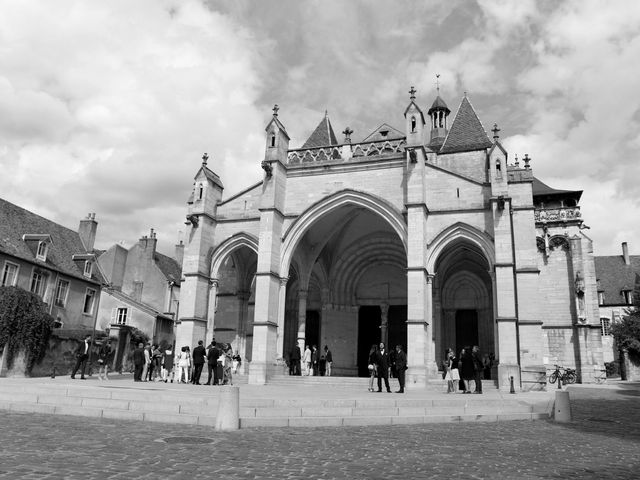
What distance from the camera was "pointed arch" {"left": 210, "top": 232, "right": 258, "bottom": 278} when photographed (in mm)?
21172

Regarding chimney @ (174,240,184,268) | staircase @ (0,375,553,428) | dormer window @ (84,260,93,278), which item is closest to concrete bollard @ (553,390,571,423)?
staircase @ (0,375,553,428)

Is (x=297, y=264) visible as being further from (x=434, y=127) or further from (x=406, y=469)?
(x=434, y=127)

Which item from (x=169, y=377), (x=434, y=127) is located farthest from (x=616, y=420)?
(x=434, y=127)

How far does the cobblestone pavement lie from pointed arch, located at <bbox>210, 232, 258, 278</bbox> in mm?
12836

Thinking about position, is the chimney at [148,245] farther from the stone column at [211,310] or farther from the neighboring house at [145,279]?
the stone column at [211,310]

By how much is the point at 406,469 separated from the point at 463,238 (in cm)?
1463

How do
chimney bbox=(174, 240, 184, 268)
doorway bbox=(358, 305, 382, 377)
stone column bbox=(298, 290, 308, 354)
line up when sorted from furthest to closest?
1. chimney bbox=(174, 240, 184, 268)
2. doorway bbox=(358, 305, 382, 377)
3. stone column bbox=(298, 290, 308, 354)

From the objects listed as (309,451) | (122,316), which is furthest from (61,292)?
(309,451)

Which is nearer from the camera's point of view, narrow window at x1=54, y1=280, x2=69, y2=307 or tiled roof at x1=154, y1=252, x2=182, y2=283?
narrow window at x1=54, y1=280, x2=69, y2=307

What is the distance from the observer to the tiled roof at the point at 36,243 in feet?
77.2

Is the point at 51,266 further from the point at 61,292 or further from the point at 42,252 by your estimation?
the point at 61,292

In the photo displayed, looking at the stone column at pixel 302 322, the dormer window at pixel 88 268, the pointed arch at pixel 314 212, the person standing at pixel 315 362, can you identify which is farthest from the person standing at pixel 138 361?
the dormer window at pixel 88 268

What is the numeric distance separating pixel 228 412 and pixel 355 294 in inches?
689

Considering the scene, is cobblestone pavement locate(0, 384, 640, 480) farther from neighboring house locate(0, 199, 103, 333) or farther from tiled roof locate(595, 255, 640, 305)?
tiled roof locate(595, 255, 640, 305)
